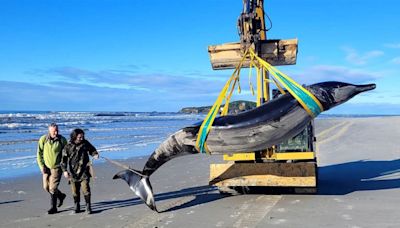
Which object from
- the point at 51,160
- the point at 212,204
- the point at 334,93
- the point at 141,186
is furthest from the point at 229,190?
the point at 334,93

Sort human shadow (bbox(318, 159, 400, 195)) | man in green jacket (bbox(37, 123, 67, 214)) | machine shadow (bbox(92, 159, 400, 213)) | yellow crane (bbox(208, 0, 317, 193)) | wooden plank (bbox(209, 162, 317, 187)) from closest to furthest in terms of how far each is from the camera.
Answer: man in green jacket (bbox(37, 123, 67, 214)) < yellow crane (bbox(208, 0, 317, 193)) < wooden plank (bbox(209, 162, 317, 187)) < machine shadow (bbox(92, 159, 400, 213)) < human shadow (bbox(318, 159, 400, 195))

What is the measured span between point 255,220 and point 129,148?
15086 millimetres

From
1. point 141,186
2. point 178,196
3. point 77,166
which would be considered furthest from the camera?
point 178,196

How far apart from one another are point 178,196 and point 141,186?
6.35 feet

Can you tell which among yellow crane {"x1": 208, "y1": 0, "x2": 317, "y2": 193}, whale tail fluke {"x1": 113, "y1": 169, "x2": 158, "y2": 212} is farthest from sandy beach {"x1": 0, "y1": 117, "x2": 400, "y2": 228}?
yellow crane {"x1": 208, "y1": 0, "x2": 317, "y2": 193}

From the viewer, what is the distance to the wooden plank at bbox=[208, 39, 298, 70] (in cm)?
843

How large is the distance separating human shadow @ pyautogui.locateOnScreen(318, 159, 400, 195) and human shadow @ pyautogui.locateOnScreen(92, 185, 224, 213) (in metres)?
2.46

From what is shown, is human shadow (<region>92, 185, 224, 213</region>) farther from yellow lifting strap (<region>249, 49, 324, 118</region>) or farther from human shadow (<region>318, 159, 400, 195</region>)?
yellow lifting strap (<region>249, 49, 324, 118</region>)

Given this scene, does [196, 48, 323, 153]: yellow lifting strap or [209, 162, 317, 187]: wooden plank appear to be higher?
[196, 48, 323, 153]: yellow lifting strap

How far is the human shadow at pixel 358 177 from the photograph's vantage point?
383 inches

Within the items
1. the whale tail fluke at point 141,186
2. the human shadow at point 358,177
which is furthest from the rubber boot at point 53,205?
the human shadow at point 358,177

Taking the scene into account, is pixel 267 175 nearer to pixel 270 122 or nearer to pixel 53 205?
pixel 270 122

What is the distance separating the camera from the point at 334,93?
621 centimetres

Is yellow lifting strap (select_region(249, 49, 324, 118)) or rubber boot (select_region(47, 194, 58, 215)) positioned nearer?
yellow lifting strap (select_region(249, 49, 324, 118))
